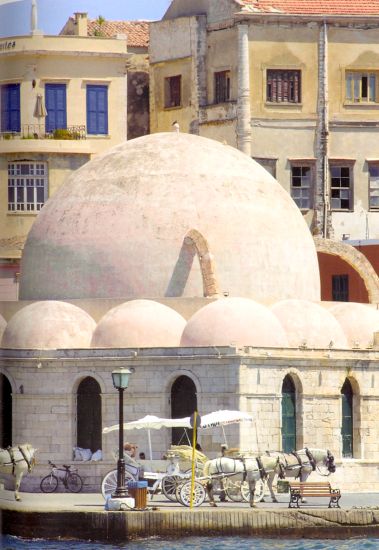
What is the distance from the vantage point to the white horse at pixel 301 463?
39.7 meters

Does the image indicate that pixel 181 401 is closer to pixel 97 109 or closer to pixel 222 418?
pixel 222 418

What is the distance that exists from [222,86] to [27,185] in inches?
266

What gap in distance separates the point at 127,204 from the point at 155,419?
6.21 meters

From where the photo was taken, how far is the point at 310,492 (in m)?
38.5

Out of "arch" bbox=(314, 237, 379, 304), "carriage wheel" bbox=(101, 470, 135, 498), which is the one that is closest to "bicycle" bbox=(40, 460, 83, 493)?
"carriage wheel" bbox=(101, 470, 135, 498)

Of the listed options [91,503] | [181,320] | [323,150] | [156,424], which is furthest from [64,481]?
[323,150]

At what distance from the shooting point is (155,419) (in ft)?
134

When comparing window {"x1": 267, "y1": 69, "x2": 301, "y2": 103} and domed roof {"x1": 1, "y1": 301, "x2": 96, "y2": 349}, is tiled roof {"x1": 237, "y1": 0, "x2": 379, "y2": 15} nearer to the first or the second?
window {"x1": 267, "y1": 69, "x2": 301, "y2": 103}

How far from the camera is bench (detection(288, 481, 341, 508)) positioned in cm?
3800

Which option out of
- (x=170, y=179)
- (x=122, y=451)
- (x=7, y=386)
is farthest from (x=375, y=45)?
(x=122, y=451)

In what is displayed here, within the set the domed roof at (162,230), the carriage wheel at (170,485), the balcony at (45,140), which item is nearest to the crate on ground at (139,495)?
the carriage wheel at (170,485)

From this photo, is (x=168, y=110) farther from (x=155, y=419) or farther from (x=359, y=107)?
(x=155, y=419)

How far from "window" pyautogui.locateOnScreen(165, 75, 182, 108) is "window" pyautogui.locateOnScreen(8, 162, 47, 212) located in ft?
20.4

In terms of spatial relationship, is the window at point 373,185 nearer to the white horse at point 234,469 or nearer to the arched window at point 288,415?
the arched window at point 288,415
